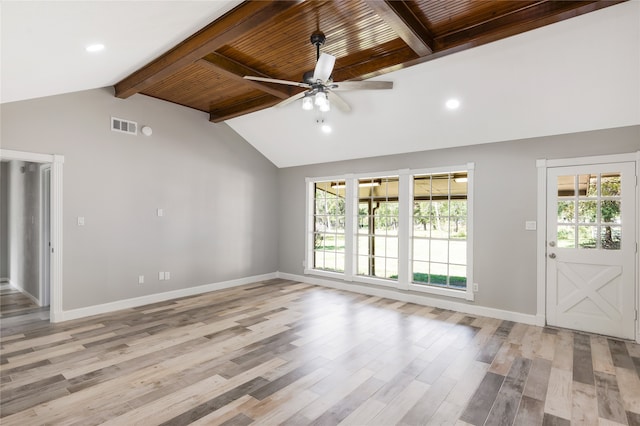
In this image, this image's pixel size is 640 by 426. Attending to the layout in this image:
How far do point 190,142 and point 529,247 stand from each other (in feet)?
17.7

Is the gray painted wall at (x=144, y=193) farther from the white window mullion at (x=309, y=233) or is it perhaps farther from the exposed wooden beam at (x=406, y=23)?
the exposed wooden beam at (x=406, y=23)

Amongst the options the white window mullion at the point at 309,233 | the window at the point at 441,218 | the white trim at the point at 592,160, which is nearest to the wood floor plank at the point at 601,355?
the window at the point at 441,218

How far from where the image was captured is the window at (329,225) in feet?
21.6

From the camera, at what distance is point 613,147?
3840 millimetres

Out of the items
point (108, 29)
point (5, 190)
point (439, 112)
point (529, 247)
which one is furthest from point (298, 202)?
point (5, 190)

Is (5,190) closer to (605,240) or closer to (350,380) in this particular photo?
(350,380)

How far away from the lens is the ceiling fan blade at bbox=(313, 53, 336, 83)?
9.18ft

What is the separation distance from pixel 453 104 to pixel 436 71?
1.90 feet

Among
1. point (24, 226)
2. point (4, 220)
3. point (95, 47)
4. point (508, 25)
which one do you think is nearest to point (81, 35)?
point (95, 47)

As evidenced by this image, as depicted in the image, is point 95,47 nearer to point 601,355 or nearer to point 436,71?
point 436,71

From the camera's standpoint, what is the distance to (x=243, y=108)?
5320mm

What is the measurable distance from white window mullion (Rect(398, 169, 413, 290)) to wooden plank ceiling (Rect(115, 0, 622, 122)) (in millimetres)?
2152

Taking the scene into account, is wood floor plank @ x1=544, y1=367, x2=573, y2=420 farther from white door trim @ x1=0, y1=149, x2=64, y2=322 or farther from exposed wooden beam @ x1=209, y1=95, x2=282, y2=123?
white door trim @ x1=0, y1=149, x2=64, y2=322

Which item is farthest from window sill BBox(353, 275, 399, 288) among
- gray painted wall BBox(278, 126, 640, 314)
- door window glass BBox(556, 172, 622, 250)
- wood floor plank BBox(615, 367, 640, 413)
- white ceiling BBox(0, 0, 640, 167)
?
wood floor plank BBox(615, 367, 640, 413)
